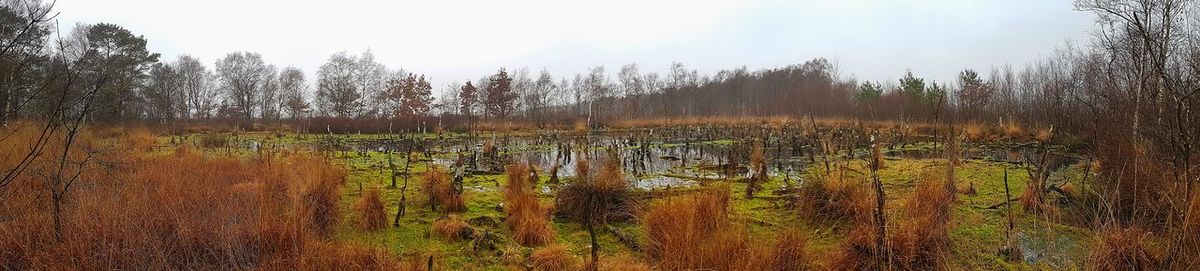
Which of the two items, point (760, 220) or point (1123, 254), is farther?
point (760, 220)

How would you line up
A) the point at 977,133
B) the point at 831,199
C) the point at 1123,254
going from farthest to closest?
the point at 977,133
the point at 831,199
the point at 1123,254

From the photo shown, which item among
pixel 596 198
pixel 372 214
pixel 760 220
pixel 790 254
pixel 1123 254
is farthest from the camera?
pixel 596 198

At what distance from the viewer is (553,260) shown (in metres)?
3.79

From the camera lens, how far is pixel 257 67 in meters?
51.2

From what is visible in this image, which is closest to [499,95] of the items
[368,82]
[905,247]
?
[368,82]

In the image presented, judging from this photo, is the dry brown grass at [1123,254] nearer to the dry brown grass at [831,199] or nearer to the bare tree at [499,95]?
the dry brown grass at [831,199]

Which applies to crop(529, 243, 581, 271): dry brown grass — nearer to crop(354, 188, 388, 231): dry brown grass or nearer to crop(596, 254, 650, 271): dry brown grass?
crop(596, 254, 650, 271): dry brown grass

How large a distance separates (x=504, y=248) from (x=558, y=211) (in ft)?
4.40

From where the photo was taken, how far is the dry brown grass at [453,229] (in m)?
4.59

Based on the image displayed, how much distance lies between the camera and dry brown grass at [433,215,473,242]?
4.59m

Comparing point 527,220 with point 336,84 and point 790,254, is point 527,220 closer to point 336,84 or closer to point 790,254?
point 790,254

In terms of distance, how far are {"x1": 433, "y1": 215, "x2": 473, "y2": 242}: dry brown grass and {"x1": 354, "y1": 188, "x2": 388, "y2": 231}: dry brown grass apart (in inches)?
18.2

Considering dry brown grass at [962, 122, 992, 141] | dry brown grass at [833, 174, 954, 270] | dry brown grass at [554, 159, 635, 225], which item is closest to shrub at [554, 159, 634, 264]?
dry brown grass at [554, 159, 635, 225]

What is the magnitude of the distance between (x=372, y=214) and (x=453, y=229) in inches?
30.8
